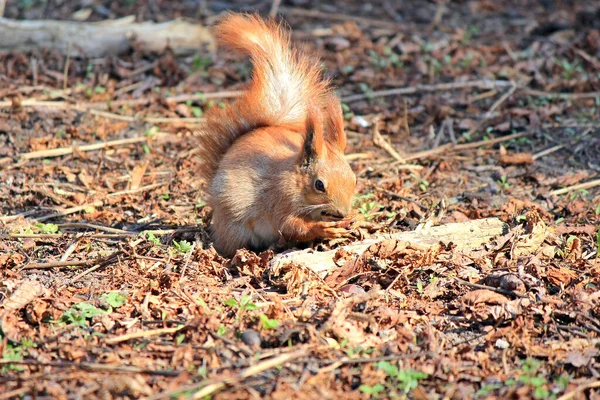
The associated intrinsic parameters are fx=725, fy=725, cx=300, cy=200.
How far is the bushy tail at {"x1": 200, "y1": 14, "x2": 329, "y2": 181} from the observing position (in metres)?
4.44

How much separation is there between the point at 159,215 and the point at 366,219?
143 centimetres

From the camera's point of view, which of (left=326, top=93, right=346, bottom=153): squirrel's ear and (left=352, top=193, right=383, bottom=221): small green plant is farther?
(left=352, top=193, right=383, bottom=221): small green plant

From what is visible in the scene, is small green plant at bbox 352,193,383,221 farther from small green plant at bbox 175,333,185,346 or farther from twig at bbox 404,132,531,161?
small green plant at bbox 175,333,185,346

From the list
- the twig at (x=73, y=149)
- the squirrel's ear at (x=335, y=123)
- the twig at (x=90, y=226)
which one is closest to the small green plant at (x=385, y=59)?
the twig at (x=73, y=149)

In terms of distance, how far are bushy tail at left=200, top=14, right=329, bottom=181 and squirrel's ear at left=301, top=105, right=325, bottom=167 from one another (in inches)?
19.5

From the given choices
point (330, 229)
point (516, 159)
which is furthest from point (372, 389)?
→ point (516, 159)

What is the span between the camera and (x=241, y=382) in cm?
284

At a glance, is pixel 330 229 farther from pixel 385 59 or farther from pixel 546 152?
pixel 385 59

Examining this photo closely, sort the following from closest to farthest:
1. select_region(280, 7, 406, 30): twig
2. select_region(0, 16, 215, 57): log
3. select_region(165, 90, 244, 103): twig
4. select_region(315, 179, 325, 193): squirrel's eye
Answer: select_region(315, 179, 325, 193): squirrel's eye
select_region(165, 90, 244, 103): twig
select_region(0, 16, 215, 57): log
select_region(280, 7, 406, 30): twig

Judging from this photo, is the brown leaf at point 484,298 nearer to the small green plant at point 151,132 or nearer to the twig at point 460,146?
the twig at point 460,146

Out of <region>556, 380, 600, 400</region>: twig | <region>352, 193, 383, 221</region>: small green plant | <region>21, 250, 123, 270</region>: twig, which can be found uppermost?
<region>556, 380, 600, 400</region>: twig

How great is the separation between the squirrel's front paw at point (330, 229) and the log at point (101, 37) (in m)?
3.90

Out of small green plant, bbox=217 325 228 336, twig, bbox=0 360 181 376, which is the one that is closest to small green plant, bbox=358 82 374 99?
small green plant, bbox=217 325 228 336

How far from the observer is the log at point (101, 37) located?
7.01 metres
